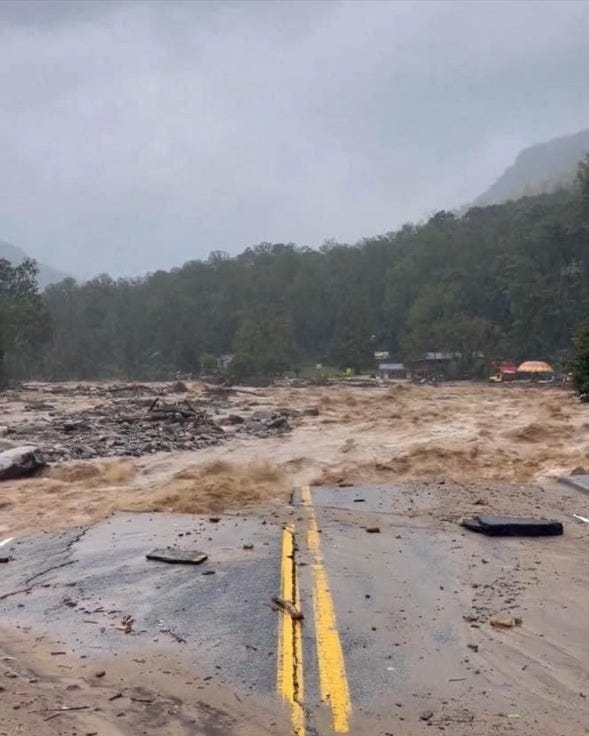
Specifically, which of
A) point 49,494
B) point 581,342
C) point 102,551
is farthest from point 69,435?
point 102,551

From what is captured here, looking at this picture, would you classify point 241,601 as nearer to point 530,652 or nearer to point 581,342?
point 530,652

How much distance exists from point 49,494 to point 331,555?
270 inches

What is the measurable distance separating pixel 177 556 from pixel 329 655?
2.52 metres

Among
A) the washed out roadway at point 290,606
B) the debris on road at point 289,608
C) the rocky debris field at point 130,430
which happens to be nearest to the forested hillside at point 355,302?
Answer: the rocky debris field at point 130,430

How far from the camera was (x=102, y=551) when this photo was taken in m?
7.67

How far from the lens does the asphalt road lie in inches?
176

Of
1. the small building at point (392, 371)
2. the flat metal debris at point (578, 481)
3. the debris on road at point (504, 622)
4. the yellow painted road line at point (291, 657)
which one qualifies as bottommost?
the small building at point (392, 371)

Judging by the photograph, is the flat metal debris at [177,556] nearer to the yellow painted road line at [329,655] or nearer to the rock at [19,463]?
the yellow painted road line at [329,655]

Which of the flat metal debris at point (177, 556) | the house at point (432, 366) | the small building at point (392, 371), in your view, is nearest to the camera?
the flat metal debris at point (177, 556)

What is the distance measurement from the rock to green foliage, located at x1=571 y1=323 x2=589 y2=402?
11.7 m

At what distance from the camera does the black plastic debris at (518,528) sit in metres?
8.08

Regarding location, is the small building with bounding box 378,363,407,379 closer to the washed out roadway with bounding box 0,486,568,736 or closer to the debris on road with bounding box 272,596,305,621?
the washed out roadway with bounding box 0,486,568,736

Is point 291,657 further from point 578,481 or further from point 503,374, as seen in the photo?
point 503,374

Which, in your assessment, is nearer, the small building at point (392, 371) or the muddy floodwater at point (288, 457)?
the muddy floodwater at point (288, 457)
